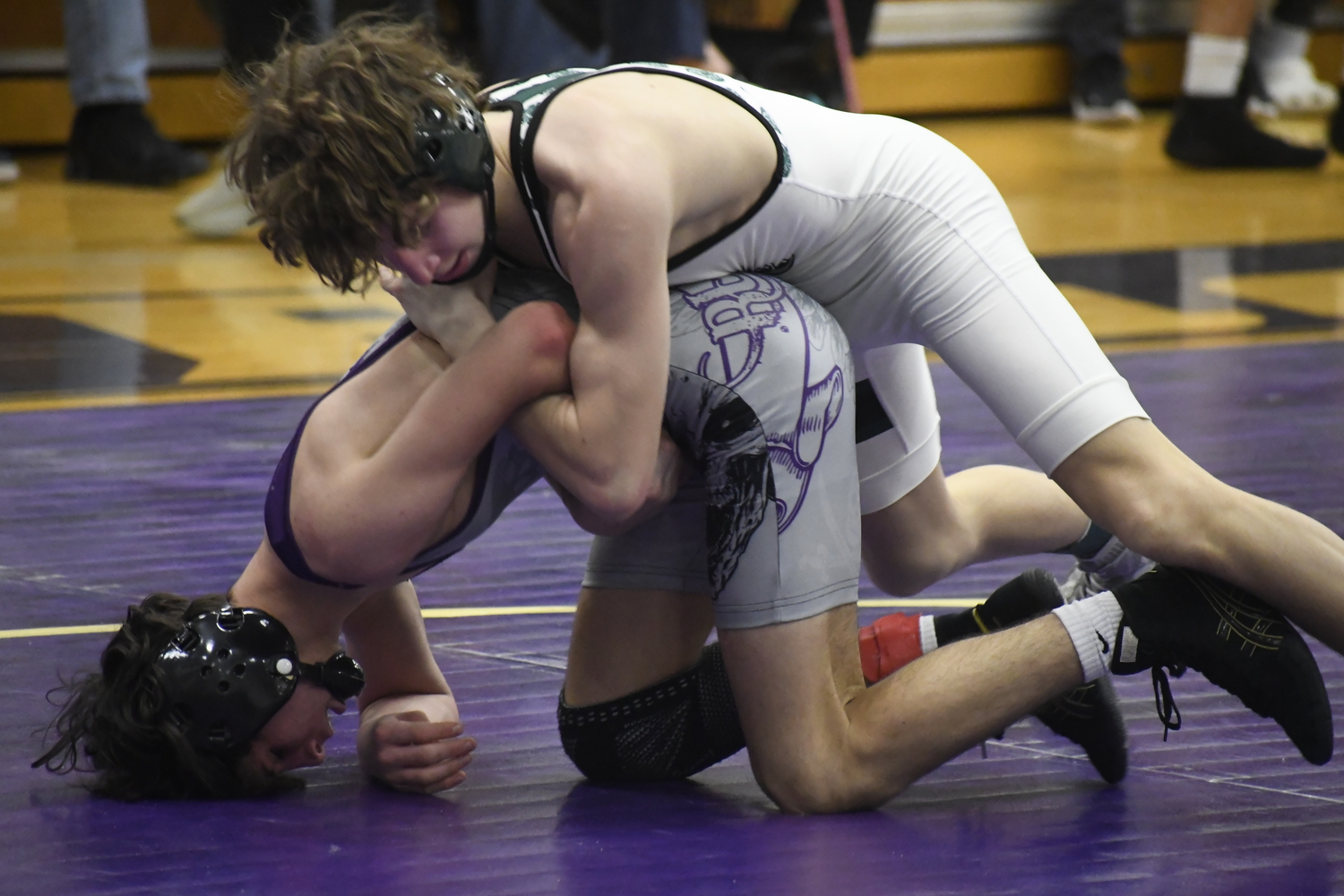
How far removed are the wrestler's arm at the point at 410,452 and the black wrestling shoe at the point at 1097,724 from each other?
721mm

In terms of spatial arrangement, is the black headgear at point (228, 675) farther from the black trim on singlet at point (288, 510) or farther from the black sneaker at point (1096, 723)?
the black sneaker at point (1096, 723)

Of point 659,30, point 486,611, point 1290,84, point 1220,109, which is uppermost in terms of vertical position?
point 659,30

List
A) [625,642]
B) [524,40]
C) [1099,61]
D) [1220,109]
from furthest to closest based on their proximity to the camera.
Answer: [1099,61], [1220,109], [524,40], [625,642]

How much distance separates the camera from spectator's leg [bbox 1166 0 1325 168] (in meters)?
6.98

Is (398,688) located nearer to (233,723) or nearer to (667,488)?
(233,723)

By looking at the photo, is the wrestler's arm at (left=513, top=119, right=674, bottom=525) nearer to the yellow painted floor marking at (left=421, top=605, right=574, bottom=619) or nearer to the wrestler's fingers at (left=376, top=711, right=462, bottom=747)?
the wrestler's fingers at (left=376, top=711, right=462, bottom=747)

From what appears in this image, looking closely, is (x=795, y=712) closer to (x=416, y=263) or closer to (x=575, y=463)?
(x=575, y=463)

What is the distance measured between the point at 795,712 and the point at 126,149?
546 centimetres

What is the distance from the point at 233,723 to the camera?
80.5 inches

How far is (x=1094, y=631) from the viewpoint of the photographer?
6.64ft

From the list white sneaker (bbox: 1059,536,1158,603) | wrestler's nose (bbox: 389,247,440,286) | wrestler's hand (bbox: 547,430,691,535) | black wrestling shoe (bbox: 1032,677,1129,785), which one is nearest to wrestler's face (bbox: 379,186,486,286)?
wrestler's nose (bbox: 389,247,440,286)

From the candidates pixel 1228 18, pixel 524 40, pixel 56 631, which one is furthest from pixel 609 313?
pixel 1228 18

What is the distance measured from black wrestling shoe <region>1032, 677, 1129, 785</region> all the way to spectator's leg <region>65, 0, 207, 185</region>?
5.30 m

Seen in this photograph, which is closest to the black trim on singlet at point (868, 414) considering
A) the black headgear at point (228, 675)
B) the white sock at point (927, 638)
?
the white sock at point (927, 638)
